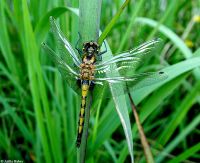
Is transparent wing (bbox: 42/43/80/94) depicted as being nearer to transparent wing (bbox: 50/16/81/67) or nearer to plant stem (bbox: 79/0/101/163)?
transparent wing (bbox: 50/16/81/67)

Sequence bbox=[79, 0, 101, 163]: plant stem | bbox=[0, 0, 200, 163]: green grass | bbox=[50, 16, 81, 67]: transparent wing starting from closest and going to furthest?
bbox=[79, 0, 101, 163]: plant stem < bbox=[50, 16, 81, 67]: transparent wing < bbox=[0, 0, 200, 163]: green grass

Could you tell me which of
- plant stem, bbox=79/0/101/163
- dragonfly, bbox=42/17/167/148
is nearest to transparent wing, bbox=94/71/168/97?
dragonfly, bbox=42/17/167/148

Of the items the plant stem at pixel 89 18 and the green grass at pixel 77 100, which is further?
the green grass at pixel 77 100

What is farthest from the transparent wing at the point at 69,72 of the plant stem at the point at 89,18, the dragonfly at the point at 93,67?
the plant stem at the point at 89,18

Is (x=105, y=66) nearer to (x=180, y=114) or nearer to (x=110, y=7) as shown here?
(x=180, y=114)

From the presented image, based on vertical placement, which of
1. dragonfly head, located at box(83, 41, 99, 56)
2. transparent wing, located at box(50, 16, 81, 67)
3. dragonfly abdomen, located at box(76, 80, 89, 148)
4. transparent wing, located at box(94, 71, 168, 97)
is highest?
transparent wing, located at box(50, 16, 81, 67)

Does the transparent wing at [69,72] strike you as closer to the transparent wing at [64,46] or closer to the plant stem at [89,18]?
the transparent wing at [64,46]

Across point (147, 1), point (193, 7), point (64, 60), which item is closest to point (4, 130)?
point (64, 60)

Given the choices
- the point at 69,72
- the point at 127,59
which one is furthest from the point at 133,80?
the point at 69,72

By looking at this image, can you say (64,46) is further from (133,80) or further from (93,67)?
(133,80)
